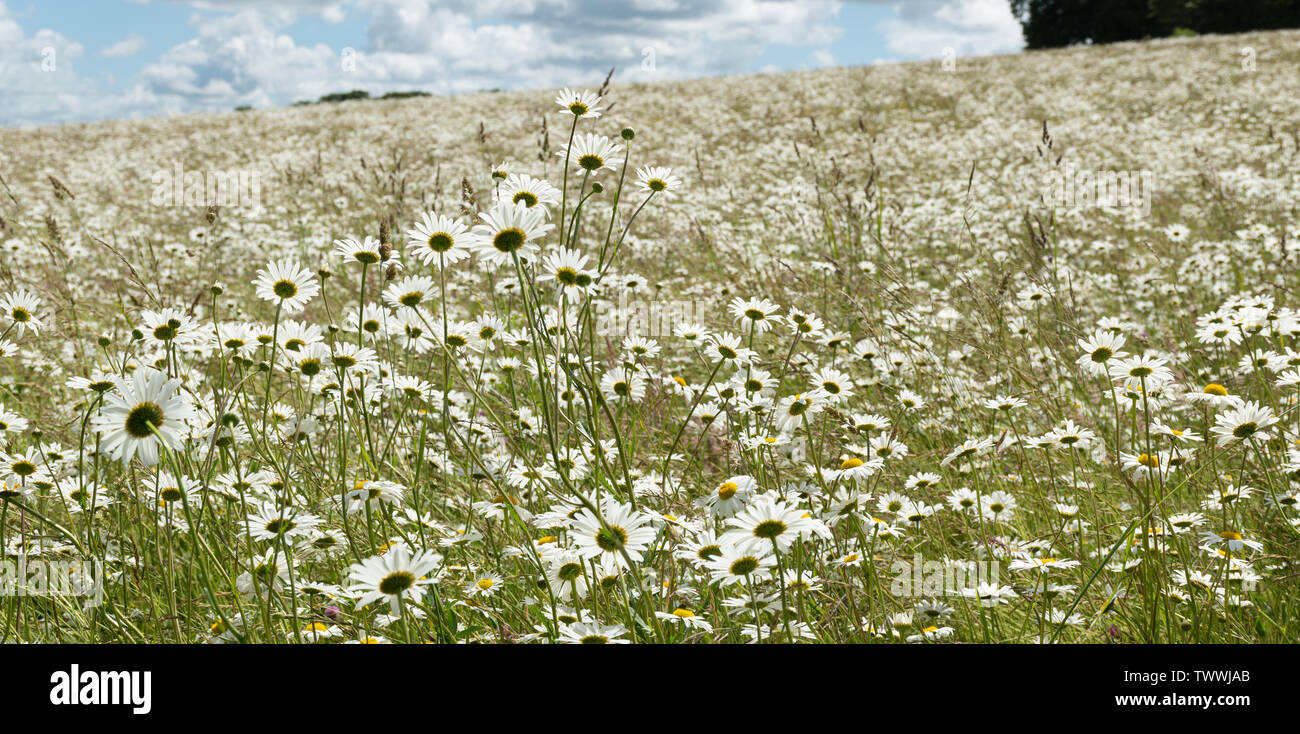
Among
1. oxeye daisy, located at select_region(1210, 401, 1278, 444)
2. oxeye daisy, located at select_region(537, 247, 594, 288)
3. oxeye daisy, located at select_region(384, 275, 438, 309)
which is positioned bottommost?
oxeye daisy, located at select_region(1210, 401, 1278, 444)

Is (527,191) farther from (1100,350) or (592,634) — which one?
(1100,350)

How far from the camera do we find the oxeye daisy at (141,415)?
1.43 meters

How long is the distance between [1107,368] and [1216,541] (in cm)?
55

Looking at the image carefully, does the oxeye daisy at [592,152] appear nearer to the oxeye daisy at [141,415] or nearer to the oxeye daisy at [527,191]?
the oxeye daisy at [527,191]

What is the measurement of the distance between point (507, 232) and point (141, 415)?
78cm

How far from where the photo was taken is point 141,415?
1448 millimetres

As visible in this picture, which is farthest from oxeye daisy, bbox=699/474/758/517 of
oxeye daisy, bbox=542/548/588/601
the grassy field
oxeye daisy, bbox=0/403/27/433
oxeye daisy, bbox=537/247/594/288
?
oxeye daisy, bbox=0/403/27/433

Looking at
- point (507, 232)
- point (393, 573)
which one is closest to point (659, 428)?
point (507, 232)

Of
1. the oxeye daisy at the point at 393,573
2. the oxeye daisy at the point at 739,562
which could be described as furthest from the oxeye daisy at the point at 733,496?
the oxeye daisy at the point at 393,573

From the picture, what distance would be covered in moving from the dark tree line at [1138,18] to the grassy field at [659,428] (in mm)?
40666

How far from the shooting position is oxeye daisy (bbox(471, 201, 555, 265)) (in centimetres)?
163

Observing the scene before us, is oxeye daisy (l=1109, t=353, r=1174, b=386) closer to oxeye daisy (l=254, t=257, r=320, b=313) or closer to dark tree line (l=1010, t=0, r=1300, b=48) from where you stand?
oxeye daisy (l=254, t=257, r=320, b=313)
